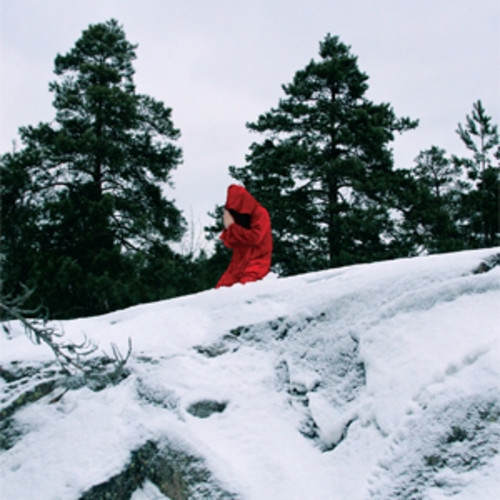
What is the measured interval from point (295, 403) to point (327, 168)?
11.3m

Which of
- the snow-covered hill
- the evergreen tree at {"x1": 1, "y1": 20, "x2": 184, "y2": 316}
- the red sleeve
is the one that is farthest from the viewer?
the evergreen tree at {"x1": 1, "y1": 20, "x2": 184, "y2": 316}

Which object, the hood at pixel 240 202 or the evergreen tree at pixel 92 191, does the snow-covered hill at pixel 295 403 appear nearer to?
the hood at pixel 240 202

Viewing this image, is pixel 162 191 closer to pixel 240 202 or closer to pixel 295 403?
pixel 240 202

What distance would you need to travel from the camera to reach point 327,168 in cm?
1376

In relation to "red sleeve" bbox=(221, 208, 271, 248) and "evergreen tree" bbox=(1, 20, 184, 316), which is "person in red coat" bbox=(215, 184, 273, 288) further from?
"evergreen tree" bbox=(1, 20, 184, 316)

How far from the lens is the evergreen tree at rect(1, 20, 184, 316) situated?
11.8m

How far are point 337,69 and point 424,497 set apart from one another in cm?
1479

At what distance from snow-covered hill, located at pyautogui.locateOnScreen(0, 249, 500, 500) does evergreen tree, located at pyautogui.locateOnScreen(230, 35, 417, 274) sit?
920 cm

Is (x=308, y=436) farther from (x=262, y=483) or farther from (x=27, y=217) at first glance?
(x=27, y=217)

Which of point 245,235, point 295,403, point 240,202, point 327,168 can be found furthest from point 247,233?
point 327,168

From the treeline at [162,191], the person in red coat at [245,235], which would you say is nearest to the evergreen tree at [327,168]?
the treeline at [162,191]

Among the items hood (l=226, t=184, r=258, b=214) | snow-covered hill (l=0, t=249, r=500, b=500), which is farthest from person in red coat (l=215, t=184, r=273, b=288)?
snow-covered hill (l=0, t=249, r=500, b=500)

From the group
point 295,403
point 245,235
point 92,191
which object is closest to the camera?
point 295,403

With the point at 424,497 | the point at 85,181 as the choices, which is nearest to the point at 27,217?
the point at 85,181
